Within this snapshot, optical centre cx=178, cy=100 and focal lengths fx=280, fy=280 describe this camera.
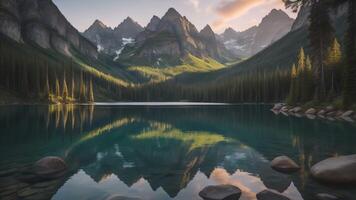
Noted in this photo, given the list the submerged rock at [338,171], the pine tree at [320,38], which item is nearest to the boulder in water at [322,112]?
the pine tree at [320,38]

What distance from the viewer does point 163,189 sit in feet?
52.9

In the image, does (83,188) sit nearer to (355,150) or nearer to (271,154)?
(271,154)

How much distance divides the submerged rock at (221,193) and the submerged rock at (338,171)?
17.8 ft

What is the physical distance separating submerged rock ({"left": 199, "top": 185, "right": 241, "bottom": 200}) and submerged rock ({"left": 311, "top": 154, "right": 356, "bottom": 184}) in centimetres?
542

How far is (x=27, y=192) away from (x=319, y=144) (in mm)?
27197

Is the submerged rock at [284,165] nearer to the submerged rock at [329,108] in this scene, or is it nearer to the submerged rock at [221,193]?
the submerged rock at [221,193]

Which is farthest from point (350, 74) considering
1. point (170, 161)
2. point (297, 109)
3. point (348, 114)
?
point (170, 161)

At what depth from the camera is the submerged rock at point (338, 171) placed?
1572 cm

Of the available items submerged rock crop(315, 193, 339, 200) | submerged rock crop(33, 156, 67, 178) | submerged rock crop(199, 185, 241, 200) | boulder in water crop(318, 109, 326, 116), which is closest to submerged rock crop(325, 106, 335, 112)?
boulder in water crop(318, 109, 326, 116)

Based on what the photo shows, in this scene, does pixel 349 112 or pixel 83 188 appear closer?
pixel 83 188

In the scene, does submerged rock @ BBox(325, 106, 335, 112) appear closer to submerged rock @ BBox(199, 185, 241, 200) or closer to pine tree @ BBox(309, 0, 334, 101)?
pine tree @ BBox(309, 0, 334, 101)

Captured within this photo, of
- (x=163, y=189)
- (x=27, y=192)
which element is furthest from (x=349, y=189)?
(x=27, y=192)

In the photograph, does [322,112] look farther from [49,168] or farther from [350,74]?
[49,168]

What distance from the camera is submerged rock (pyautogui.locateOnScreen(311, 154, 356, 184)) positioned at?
15719mm
